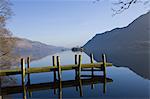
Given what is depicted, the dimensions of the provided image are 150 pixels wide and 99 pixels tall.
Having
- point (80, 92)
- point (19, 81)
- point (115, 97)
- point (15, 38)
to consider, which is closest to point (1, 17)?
point (15, 38)

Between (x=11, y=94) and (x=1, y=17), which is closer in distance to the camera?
(x=11, y=94)

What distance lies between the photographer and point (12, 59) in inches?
1114

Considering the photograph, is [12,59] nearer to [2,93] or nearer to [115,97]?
[2,93]

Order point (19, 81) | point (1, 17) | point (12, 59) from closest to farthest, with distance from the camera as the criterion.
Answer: point (1, 17)
point (12, 59)
point (19, 81)

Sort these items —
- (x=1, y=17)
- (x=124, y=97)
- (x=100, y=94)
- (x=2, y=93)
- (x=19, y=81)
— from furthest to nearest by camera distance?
(x=19, y=81) → (x=1, y=17) → (x=100, y=94) → (x=124, y=97) → (x=2, y=93)

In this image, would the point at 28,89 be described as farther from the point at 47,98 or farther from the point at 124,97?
the point at 124,97

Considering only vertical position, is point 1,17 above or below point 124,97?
above

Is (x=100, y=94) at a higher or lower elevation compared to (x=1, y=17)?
lower

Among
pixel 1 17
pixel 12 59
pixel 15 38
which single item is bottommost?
pixel 12 59

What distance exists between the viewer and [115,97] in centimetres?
2167

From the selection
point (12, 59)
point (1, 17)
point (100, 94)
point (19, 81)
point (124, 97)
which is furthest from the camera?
point (19, 81)

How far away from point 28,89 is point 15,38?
24.3 ft

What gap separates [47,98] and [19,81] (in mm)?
9900

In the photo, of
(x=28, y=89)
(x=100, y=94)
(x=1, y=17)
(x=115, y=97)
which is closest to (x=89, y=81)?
(x=100, y=94)
